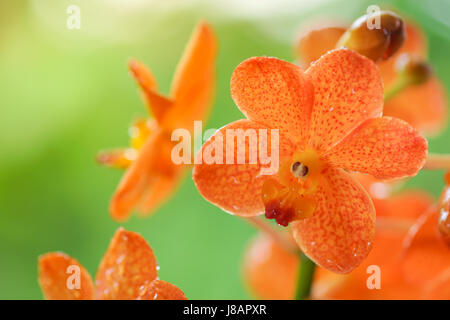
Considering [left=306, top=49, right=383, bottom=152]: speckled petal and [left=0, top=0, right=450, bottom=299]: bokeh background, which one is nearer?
[left=306, top=49, right=383, bottom=152]: speckled petal

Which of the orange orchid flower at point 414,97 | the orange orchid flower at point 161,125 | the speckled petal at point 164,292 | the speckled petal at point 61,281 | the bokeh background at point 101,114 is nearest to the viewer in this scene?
the speckled petal at point 164,292

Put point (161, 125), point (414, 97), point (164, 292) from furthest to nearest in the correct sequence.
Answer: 1. point (414, 97)
2. point (161, 125)
3. point (164, 292)

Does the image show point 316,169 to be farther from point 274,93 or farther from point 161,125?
point 161,125

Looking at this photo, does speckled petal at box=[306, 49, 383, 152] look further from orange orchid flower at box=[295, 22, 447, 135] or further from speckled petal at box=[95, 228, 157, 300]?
orange orchid flower at box=[295, 22, 447, 135]

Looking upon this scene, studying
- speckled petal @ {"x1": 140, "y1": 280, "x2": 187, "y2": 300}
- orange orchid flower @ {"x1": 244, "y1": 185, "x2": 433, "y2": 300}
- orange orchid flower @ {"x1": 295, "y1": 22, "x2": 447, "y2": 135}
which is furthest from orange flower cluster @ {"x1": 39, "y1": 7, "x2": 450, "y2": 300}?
orange orchid flower @ {"x1": 295, "y1": 22, "x2": 447, "y2": 135}

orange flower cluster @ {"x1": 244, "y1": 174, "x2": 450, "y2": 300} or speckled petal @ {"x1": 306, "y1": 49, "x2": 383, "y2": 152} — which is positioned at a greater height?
speckled petal @ {"x1": 306, "y1": 49, "x2": 383, "y2": 152}

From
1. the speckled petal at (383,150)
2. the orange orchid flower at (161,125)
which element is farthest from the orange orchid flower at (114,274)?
the speckled petal at (383,150)

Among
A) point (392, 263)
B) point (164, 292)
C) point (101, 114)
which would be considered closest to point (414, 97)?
point (392, 263)

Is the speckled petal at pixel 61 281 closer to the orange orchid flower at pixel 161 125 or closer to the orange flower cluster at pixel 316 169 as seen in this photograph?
the orange flower cluster at pixel 316 169
